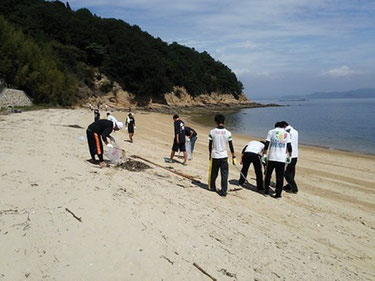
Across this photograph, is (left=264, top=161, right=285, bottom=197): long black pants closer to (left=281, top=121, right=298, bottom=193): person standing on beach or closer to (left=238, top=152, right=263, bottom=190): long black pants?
(left=238, top=152, right=263, bottom=190): long black pants

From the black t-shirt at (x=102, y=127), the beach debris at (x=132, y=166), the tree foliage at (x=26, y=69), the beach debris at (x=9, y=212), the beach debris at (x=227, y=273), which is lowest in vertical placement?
the beach debris at (x=227, y=273)

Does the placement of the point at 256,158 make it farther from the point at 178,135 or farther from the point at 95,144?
the point at 95,144

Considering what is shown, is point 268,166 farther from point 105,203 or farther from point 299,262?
point 105,203

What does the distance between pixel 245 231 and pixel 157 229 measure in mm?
1618

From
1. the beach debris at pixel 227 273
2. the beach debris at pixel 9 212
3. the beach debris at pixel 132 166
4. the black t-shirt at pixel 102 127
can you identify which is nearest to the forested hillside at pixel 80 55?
the black t-shirt at pixel 102 127

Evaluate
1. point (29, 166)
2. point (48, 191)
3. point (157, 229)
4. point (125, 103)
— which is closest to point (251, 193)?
point (157, 229)

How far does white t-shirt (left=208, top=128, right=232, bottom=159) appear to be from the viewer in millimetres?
6938

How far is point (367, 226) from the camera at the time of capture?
6.33m

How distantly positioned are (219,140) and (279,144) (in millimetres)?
1570

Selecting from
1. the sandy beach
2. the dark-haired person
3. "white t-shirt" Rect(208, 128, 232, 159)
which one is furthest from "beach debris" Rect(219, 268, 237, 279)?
the dark-haired person

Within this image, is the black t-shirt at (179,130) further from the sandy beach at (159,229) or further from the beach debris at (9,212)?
the beach debris at (9,212)

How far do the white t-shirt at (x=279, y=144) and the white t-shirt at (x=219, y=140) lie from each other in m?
1.21

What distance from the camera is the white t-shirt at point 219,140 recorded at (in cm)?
694

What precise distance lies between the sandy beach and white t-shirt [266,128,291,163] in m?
1.09
